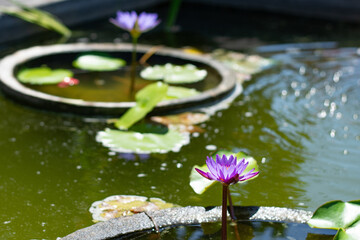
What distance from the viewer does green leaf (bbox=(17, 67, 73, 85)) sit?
10.8 feet

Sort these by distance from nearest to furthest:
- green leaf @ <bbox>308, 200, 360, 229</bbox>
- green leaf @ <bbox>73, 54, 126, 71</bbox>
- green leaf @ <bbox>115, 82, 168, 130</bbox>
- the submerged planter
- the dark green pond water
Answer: green leaf @ <bbox>308, 200, 360, 229</bbox> < the dark green pond water < green leaf @ <bbox>115, 82, 168, 130</bbox> < the submerged planter < green leaf @ <bbox>73, 54, 126, 71</bbox>

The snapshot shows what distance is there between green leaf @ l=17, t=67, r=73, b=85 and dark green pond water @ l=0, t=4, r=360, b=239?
0.67ft

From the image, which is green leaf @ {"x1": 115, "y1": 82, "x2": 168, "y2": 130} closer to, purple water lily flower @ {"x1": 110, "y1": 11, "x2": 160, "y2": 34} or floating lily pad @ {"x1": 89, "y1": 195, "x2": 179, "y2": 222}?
purple water lily flower @ {"x1": 110, "y1": 11, "x2": 160, "y2": 34}

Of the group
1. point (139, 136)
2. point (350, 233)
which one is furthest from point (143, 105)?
point (350, 233)

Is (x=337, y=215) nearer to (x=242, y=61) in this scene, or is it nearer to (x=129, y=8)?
(x=242, y=61)

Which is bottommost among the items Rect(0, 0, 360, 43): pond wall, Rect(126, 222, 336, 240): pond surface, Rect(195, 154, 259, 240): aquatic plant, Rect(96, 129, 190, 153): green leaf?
Rect(126, 222, 336, 240): pond surface

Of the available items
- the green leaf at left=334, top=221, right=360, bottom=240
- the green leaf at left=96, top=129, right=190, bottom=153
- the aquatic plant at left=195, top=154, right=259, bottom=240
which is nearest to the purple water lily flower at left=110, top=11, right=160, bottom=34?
the green leaf at left=96, top=129, right=190, bottom=153

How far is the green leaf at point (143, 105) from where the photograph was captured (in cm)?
272

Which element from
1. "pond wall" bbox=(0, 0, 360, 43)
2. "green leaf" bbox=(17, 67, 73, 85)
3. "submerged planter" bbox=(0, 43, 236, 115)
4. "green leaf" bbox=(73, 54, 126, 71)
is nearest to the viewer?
"submerged planter" bbox=(0, 43, 236, 115)

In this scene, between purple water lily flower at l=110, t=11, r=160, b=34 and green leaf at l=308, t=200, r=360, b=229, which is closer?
green leaf at l=308, t=200, r=360, b=229

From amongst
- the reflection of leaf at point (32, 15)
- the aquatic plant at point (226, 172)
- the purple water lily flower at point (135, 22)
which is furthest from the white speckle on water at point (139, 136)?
the reflection of leaf at point (32, 15)

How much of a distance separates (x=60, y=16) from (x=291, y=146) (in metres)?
2.82

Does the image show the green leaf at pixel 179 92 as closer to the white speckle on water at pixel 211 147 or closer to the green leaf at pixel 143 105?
the green leaf at pixel 143 105

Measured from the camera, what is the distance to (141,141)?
2.65 metres
